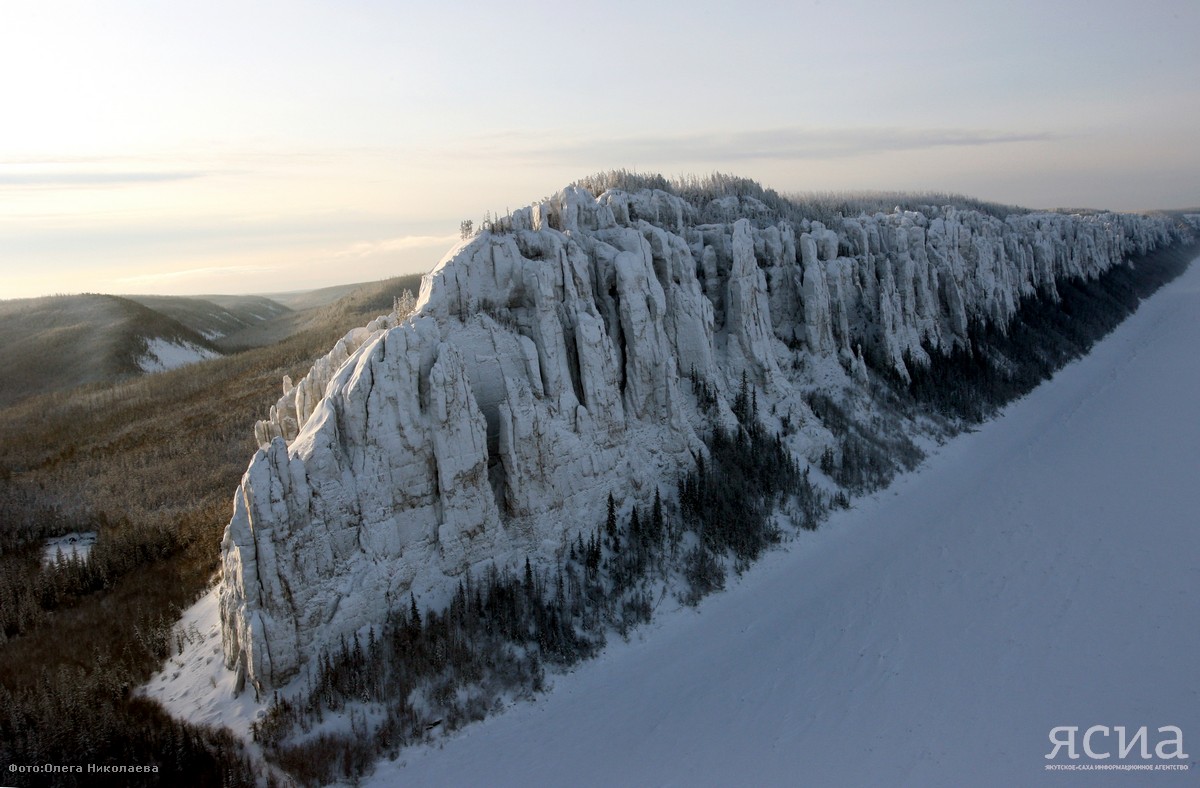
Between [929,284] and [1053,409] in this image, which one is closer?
[1053,409]

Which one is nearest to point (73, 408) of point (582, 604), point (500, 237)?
point (500, 237)

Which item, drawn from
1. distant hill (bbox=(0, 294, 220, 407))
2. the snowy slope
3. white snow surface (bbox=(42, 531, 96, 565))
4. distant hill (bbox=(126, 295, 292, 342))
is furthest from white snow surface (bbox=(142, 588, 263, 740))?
distant hill (bbox=(126, 295, 292, 342))

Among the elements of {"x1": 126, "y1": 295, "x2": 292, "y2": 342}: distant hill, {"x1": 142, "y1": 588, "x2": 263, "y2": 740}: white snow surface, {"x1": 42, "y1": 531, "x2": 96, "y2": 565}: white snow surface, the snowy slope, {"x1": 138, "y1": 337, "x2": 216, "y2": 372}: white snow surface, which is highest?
{"x1": 126, "y1": 295, "x2": 292, "y2": 342}: distant hill

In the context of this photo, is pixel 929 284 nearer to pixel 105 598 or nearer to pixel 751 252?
pixel 751 252

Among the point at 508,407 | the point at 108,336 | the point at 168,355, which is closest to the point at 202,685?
the point at 508,407

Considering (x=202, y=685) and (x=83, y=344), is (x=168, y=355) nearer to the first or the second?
(x=83, y=344)

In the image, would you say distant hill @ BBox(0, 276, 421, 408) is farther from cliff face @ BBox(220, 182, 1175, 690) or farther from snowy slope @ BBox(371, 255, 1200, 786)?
snowy slope @ BBox(371, 255, 1200, 786)
